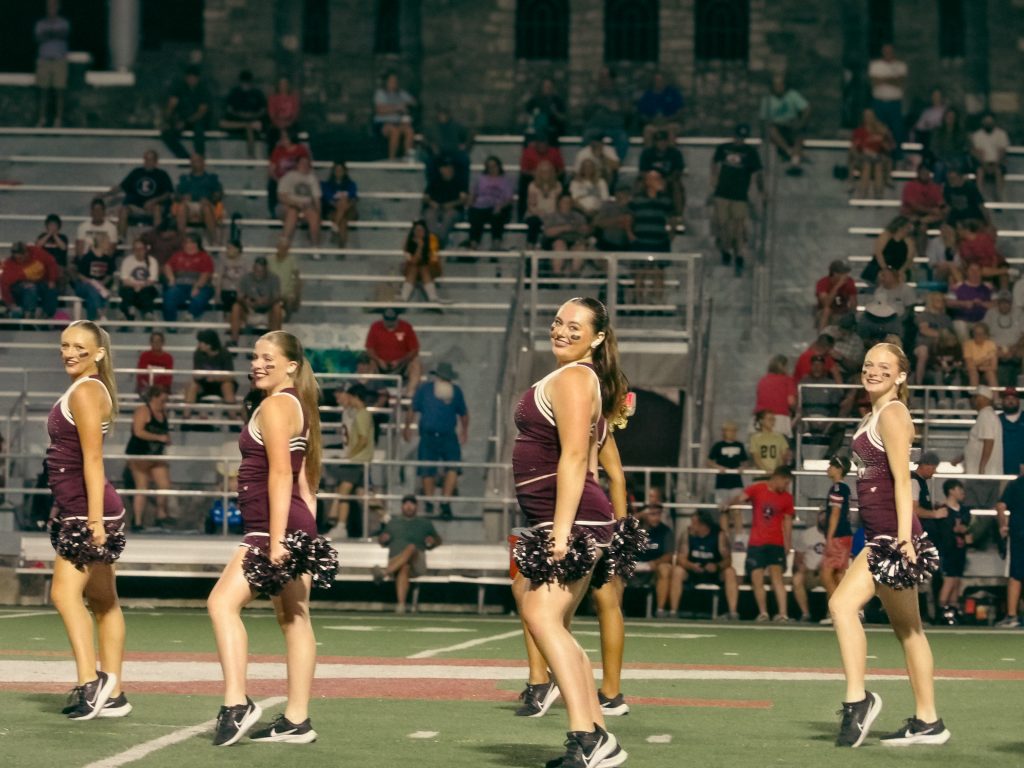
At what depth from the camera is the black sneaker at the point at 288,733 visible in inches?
374

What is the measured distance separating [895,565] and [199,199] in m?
18.8

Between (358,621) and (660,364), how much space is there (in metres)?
6.13

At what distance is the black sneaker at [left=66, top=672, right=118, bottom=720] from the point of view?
1023cm

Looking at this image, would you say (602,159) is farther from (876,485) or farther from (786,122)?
(876,485)

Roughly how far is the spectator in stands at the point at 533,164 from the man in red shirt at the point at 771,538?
7.78 metres

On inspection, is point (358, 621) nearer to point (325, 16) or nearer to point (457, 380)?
point (457, 380)

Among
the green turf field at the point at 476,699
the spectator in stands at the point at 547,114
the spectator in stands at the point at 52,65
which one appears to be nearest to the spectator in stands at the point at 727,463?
the green turf field at the point at 476,699

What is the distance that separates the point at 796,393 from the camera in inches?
888

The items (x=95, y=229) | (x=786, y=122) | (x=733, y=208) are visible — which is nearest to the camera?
(x=95, y=229)

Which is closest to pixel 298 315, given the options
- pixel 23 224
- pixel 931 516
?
pixel 23 224

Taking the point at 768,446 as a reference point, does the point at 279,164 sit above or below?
above

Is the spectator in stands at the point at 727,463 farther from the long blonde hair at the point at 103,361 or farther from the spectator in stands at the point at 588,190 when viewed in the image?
the long blonde hair at the point at 103,361

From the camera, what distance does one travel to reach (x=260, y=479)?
30.9 ft

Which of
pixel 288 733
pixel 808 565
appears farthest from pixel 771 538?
pixel 288 733
